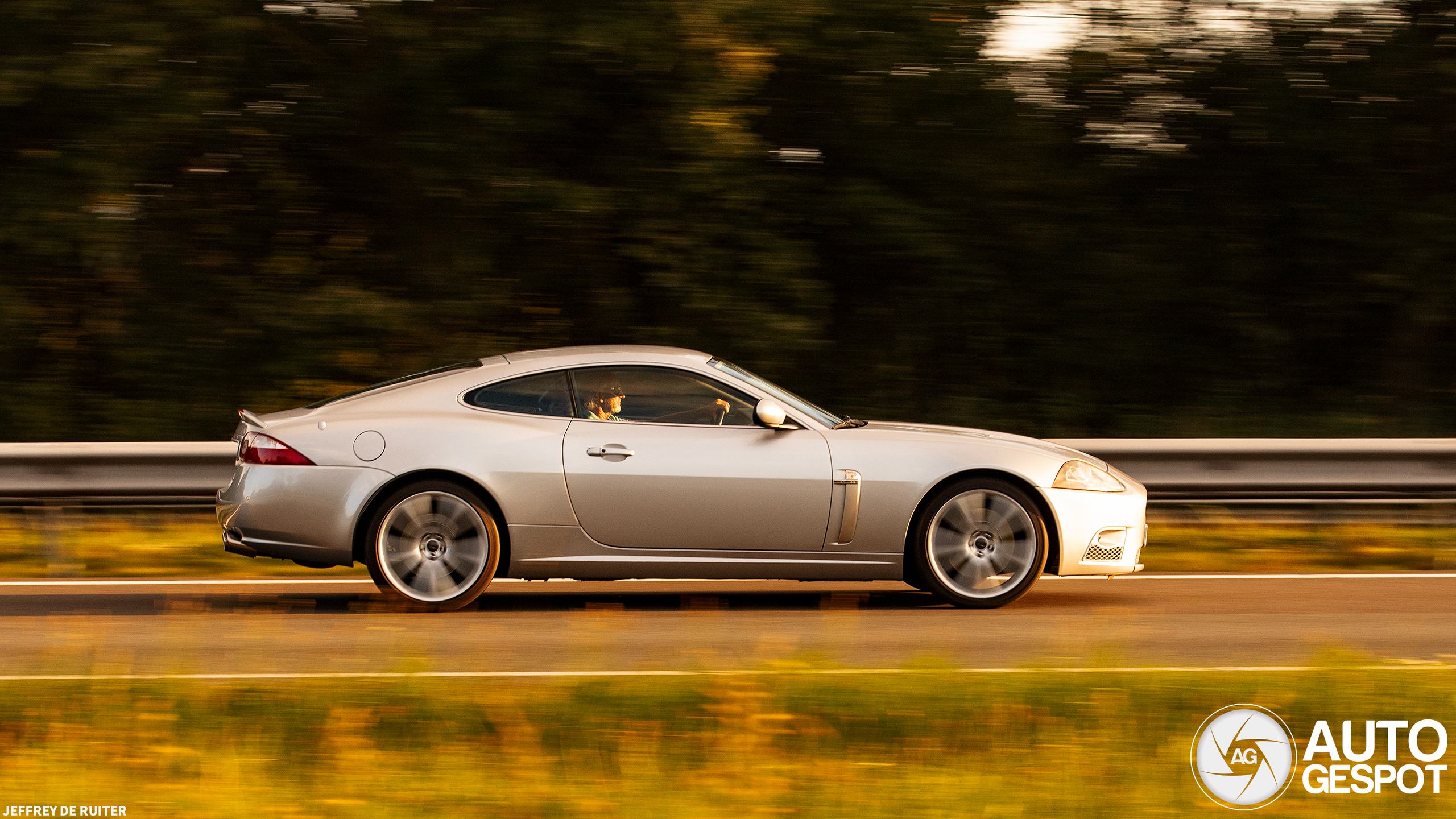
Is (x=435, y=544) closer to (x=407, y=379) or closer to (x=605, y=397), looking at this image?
(x=407, y=379)

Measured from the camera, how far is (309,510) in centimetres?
716

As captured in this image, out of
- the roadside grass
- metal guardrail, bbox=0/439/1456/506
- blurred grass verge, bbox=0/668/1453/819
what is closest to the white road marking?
blurred grass verge, bbox=0/668/1453/819

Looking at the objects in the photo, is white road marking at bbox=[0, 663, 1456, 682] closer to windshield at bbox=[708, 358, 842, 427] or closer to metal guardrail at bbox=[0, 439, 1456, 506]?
windshield at bbox=[708, 358, 842, 427]

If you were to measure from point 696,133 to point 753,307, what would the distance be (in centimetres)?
163

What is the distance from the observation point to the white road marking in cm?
518

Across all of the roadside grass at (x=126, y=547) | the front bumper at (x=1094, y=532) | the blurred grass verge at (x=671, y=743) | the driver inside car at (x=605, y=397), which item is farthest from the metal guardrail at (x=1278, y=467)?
the blurred grass verge at (x=671, y=743)

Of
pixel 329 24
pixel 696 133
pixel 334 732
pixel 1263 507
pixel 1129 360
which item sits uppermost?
pixel 329 24

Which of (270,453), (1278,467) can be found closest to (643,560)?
(270,453)

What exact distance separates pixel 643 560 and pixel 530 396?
102cm

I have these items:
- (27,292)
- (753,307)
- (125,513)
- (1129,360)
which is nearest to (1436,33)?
(1129,360)

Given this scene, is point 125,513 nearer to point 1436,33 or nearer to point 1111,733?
point 1111,733

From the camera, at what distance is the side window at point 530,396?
740 centimetres

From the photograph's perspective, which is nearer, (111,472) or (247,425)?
(247,425)

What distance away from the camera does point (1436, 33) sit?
13.5 meters
